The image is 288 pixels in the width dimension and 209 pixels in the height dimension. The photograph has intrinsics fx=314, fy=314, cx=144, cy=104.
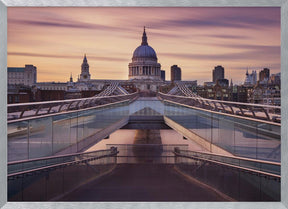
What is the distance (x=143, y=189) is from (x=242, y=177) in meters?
1.59

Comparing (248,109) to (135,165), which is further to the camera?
(135,165)

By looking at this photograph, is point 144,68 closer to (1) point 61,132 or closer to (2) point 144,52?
(2) point 144,52

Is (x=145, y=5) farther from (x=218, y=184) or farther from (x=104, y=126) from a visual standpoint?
(x=104, y=126)

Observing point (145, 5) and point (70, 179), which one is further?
point (145, 5)

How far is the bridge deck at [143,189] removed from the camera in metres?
4.86

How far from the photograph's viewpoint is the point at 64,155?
17.0ft

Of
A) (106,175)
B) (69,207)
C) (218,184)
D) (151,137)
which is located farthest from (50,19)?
(151,137)

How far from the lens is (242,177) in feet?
15.9

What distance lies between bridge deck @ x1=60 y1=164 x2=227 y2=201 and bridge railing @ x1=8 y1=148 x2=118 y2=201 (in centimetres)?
17

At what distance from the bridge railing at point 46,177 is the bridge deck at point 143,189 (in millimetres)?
169

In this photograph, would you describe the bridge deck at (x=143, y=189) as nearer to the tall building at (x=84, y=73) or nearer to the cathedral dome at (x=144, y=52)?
the cathedral dome at (x=144, y=52)

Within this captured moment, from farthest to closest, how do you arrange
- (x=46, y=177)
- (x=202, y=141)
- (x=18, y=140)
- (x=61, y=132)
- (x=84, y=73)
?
(x=84, y=73) → (x=202, y=141) → (x=61, y=132) → (x=46, y=177) → (x=18, y=140)

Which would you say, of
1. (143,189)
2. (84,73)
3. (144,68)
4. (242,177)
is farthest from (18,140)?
(84,73)

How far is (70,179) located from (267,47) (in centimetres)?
554
